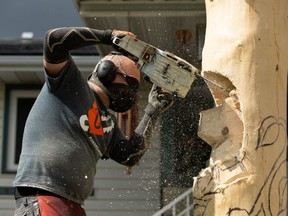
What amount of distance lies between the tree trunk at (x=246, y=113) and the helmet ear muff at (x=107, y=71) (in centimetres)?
42

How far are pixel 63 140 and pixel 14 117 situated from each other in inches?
263

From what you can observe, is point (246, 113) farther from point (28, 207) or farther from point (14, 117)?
point (14, 117)

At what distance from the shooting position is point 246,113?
3.11 m

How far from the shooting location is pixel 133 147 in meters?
3.50

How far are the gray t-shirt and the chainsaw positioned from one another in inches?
11.5

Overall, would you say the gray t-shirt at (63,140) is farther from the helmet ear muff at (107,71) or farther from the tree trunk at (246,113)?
the tree trunk at (246,113)

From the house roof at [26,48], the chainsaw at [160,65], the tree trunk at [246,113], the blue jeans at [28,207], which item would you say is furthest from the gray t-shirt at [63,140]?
the house roof at [26,48]

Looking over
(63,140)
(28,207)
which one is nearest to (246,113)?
(63,140)

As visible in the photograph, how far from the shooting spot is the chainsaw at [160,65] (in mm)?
3092

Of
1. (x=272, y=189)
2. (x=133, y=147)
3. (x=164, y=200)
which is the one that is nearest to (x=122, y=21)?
(x=164, y=200)

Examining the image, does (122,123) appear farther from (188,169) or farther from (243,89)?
(243,89)

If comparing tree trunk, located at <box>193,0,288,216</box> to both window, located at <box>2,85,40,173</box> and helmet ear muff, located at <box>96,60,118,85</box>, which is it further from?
window, located at <box>2,85,40,173</box>

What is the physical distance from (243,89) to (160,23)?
14.6 feet

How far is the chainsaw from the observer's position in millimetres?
3092
